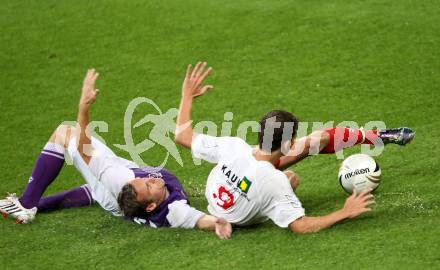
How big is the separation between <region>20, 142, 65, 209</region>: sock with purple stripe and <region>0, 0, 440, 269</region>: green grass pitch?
232 mm

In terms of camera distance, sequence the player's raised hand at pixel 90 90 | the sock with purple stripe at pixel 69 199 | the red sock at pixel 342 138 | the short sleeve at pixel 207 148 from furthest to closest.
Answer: the sock with purple stripe at pixel 69 199, the red sock at pixel 342 138, the short sleeve at pixel 207 148, the player's raised hand at pixel 90 90

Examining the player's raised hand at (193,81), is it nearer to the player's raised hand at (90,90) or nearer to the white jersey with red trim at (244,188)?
the white jersey with red trim at (244,188)

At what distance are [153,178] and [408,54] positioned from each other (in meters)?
4.20

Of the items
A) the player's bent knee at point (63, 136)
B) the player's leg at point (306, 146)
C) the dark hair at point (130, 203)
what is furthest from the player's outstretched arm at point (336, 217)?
the player's bent knee at point (63, 136)

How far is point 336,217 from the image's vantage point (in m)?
5.43

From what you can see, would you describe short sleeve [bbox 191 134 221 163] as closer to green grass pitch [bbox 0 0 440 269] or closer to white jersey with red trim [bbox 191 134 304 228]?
white jersey with red trim [bbox 191 134 304 228]

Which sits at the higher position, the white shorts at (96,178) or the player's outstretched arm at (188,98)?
the player's outstretched arm at (188,98)

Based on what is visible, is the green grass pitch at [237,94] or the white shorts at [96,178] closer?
the green grass pitch at [237,94]

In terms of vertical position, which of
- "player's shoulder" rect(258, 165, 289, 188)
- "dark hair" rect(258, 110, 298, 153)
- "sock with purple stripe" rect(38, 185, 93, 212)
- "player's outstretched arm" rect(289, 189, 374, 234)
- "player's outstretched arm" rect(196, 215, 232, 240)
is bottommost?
"sock with purple stripe" rect(38, 185, 93, 212)

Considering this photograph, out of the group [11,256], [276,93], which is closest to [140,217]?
[11,256]

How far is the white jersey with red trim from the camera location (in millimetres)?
5477

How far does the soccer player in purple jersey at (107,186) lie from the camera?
19.2ft

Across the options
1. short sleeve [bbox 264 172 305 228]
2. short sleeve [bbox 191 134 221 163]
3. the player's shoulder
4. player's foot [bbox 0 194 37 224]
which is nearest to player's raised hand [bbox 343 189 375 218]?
short sleeve [bbox 264 172 305 228]

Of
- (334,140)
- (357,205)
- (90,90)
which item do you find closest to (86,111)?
(90,90)
